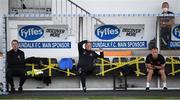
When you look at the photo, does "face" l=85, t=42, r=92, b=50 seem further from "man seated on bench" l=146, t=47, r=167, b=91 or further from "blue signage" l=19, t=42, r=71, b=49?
"man seated on bench" l=146, t=47, r=167, b=91

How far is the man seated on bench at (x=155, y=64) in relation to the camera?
48.0ft

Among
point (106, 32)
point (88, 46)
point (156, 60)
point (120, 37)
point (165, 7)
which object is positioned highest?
point (165, 7)

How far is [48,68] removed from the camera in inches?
585

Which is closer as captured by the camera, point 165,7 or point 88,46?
point 88,46

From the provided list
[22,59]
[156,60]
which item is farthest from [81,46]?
[156,60]

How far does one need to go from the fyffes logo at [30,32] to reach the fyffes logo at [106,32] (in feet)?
5.58

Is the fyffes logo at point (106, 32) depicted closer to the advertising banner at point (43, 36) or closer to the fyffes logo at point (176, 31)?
the advertising banner at point (43, 36)

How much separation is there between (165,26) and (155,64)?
1270mm

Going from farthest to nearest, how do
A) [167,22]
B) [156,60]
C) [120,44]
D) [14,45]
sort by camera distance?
[120,44]
[167,22]
[156,60]
[14,45]

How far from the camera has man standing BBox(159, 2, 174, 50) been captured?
49.4 ft

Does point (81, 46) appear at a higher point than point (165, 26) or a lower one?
lower

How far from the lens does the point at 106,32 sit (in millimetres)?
15648

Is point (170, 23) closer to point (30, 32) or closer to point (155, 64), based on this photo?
point (155, 64)

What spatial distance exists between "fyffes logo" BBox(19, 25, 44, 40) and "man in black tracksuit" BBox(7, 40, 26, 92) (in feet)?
3.47
